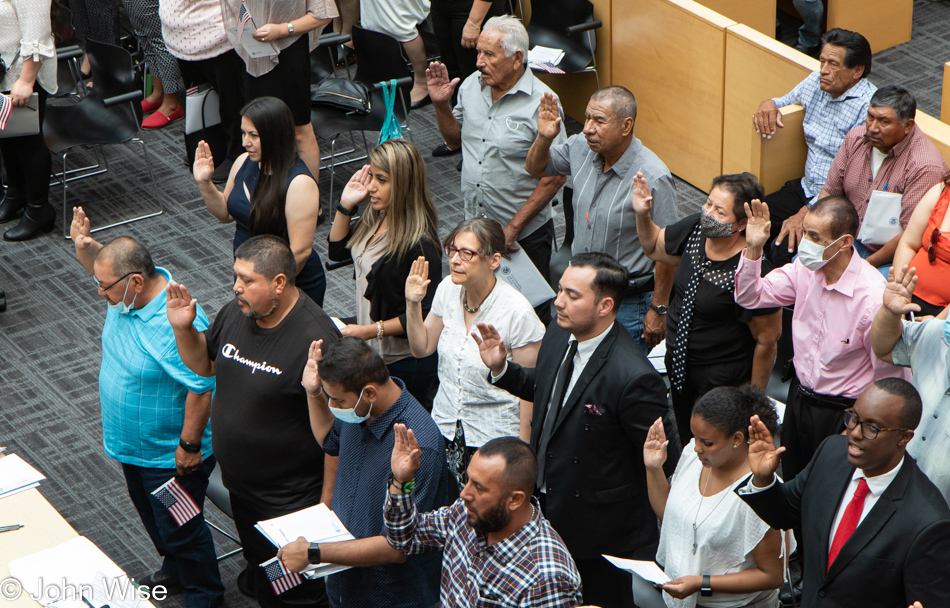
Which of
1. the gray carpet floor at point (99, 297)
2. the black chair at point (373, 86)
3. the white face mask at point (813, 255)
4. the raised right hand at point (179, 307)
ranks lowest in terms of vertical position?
the gray carpet floor at point (99, 297)

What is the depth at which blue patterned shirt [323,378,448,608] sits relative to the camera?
3432 millimetres

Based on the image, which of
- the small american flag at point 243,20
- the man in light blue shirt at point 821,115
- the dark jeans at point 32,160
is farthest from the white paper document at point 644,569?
the dark jeans at point 32,160

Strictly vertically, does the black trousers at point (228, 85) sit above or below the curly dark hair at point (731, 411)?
below

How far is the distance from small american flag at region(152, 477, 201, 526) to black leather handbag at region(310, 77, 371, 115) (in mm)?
3168

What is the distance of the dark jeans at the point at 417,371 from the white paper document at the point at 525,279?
43 centimetres

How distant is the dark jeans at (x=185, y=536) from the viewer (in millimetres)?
4152

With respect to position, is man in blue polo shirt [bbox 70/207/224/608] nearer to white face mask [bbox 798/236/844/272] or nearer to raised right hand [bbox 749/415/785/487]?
raised right hand [bbox 749/415/785/487]

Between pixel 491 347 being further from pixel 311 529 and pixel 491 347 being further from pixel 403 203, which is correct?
pixel 403 203

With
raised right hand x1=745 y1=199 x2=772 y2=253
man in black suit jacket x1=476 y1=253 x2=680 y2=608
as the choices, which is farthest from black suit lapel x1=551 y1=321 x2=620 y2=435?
raised right hand x1=745 y1=199 x2=772 y2=253

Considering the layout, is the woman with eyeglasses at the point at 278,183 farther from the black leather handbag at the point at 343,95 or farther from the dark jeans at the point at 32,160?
the dark jeans at the point at 32,160

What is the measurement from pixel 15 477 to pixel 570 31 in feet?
14.4

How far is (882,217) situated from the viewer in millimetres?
4672

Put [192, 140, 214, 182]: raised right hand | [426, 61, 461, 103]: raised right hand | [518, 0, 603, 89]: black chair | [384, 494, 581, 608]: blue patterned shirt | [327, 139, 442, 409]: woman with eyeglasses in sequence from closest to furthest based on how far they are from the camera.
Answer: [384, 494, 581, 608]: blue patterned shirt
[327, 139, 442, 409]: woman with eyeglasses
[192, 140, 214, 182]: raised right hand
[426, 61, 461, 103]: raised right hand
[518, 0, 603, 89]: black chair

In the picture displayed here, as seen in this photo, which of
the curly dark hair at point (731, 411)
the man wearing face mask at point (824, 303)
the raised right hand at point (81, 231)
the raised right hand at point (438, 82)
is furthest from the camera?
the raised right hand at point (438, 82)
